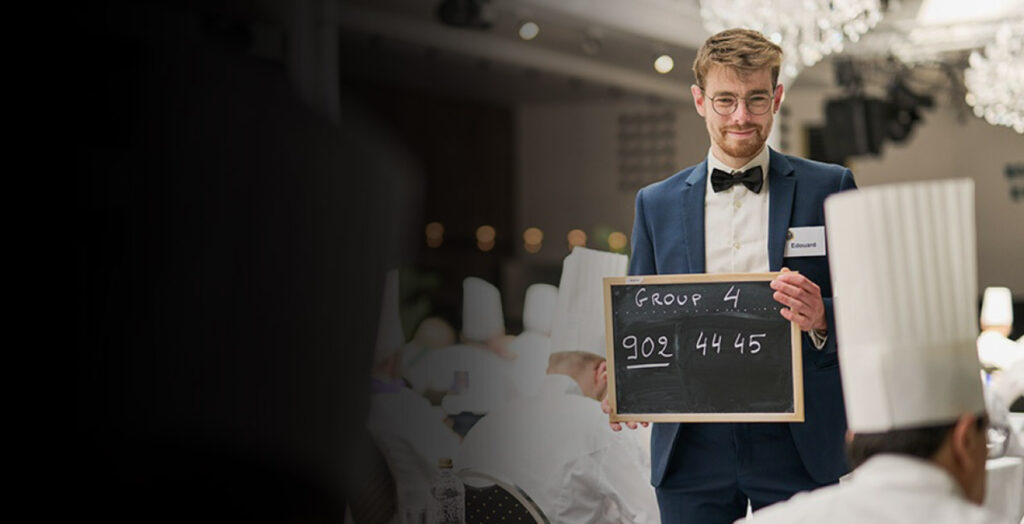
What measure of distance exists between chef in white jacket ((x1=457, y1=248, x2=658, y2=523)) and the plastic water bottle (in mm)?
61

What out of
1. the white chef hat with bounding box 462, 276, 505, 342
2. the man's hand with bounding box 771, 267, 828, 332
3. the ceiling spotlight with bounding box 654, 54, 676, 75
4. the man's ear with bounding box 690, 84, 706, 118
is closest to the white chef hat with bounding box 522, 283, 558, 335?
the white chef hat with bounding box 462, 276, 505, 342

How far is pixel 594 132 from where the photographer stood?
34.4ft

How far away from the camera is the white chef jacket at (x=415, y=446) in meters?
2.84

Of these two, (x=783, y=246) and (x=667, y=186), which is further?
(x=667, y=186)

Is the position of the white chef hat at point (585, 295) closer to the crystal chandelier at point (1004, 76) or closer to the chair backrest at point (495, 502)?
the chair backrest at point (495, 502)

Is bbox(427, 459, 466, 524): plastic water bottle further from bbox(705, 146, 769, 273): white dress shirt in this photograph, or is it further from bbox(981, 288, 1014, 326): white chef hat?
bbox(981, 288, 1014, 326): white chef hat

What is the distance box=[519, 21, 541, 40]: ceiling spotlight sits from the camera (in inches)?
305

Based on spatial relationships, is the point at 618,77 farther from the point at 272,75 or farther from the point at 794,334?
the point at 272,75

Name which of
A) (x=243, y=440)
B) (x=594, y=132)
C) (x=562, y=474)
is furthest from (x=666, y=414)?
(x=594, y=132)

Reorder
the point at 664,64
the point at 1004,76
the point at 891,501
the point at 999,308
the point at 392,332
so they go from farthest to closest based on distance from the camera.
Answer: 1. the point at 664,64
2. the point at 1004,76
3. the point at 999,308
4. the point at 392,332
5. the point at 891,501

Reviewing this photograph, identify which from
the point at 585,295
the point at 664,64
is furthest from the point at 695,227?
the point at 664,64

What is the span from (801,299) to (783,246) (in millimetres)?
A: 137

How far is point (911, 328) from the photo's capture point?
4.03ft

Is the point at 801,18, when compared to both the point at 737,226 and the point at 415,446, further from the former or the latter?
the point at 737,226
